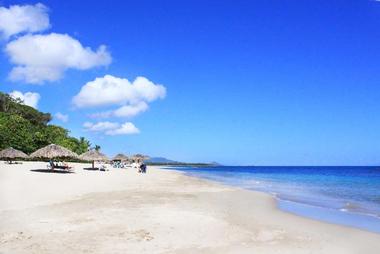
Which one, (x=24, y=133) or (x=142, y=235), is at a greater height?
(x=24, y=133)

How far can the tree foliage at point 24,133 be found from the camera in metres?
56.0

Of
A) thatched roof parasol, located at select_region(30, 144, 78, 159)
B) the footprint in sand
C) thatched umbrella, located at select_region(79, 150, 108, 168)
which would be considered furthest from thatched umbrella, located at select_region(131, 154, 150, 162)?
the footprint in sand

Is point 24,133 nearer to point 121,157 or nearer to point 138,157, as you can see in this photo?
point 121,157

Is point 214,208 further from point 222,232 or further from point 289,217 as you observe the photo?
point 222,232

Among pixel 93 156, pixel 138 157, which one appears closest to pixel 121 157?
pixel 138 157

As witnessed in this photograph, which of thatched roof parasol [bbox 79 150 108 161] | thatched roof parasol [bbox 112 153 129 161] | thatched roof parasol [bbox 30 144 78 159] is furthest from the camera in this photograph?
thatched roof parasol [bbox 112 153 129 161]

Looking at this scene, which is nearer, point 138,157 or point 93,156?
point 93,156

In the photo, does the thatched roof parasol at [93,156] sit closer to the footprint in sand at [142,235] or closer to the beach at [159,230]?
the beach at [159,230]

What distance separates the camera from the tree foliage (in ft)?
184

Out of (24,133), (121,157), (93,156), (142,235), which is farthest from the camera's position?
(121,157)

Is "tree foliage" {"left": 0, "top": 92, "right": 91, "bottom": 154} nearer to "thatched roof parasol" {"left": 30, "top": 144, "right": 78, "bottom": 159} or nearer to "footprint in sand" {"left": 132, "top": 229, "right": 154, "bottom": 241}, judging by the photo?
"thatched roof parasol" {"left": 30, "top": 144, "right": 78, "bottom": 159}

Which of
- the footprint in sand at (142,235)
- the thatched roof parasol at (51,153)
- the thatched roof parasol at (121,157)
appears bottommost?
the footprint in sand at (142,235)

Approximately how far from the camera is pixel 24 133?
193 ft

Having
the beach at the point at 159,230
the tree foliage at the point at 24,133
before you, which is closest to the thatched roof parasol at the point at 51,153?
the beach at the point at 159,230
